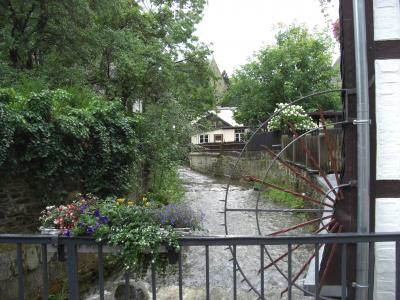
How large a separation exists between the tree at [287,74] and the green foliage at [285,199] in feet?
29.2

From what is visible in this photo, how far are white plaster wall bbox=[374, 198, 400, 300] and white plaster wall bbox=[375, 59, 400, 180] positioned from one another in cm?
22

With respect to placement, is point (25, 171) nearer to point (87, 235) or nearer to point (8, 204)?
point (8, 204)

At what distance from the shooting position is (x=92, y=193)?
27.3 feet

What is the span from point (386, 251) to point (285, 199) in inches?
455

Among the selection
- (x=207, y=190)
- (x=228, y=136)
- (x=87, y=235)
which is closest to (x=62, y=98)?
(x=87, y=235)

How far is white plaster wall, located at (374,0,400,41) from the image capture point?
124 inches

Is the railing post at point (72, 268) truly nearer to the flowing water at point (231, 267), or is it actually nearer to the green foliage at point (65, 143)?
the flowing water at point (231, 267)

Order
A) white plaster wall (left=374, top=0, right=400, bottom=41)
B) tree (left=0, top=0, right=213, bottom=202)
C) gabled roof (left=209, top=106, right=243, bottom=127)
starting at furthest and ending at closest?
gabled roof (left=209, top=106, right=243, bottom=127) < tree (left=0, top=0, right=213, bottom=202) < white plaster wall (left=374, top=0, right=400, bottom=41)

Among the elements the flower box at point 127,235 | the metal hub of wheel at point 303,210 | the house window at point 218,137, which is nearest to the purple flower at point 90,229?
the flower box at point 127,235

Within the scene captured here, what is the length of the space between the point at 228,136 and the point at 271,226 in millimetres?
33825

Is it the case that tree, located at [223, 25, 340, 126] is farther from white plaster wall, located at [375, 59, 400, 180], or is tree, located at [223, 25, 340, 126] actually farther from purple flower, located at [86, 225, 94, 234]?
purple flower, located at [86, 225, 94, 234]

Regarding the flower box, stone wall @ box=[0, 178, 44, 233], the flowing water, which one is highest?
the flower box

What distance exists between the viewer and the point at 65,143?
25.2 feet

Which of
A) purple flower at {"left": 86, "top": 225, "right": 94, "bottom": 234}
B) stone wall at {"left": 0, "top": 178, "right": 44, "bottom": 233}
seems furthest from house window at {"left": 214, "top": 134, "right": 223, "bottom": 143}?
purple flower at {"left": 86, "top": 225, "right": 94, "bottom": 234}
